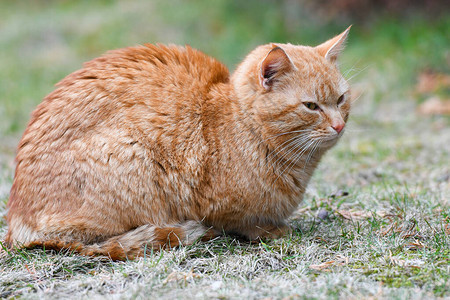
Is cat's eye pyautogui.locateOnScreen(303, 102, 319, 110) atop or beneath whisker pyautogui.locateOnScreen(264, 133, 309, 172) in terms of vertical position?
atop

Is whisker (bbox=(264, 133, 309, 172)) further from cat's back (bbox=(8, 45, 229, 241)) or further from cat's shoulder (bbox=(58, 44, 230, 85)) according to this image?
cat's shoulder (bbox=(58, 44, 230, 85))

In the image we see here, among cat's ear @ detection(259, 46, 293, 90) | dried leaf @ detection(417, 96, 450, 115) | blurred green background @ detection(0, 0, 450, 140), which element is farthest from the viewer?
blurred green background @ detection(0, 0, 450, 140)

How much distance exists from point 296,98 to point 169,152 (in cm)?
77

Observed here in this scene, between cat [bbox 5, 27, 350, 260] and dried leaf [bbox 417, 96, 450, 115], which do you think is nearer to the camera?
cat [bbox 5, 27, 350, 260]

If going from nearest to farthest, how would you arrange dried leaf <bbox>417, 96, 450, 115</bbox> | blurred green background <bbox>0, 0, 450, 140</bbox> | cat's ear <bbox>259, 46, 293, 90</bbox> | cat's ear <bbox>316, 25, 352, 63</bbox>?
1. cat's ear <bbox>259, 46, 293, 90</bbox>
2. cat's ear <bbox>316, 25, 352, 63</bbox>
3. dried leaf <bbox>417, 96, 450, 115</bbox>
4. blurred green background <bbox>0, 0, 450, 140</bbox>

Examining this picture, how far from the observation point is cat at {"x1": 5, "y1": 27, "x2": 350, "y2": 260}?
Result: 2.55 meters

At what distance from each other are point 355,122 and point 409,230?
272 cm

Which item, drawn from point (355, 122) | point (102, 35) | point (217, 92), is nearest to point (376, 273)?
point (217, 92)

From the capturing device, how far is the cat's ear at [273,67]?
2512mm

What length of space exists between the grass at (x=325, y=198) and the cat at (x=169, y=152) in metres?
0.14

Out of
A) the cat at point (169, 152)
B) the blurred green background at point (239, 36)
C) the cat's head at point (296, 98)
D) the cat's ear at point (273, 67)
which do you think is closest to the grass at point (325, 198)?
the blurred green background at point (239, 36)

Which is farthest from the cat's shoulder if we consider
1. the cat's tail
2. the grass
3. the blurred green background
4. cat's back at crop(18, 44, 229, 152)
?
the blurred green background

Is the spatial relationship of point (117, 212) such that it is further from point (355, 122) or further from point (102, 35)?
point (102, 35)

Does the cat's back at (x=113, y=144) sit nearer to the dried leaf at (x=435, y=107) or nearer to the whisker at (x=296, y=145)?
the whisker at (x=296, y=145)
